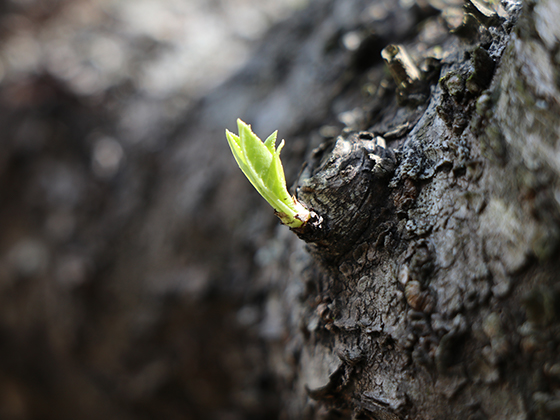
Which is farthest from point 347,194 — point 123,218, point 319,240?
point 123,218

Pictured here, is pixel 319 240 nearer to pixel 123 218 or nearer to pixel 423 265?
pixel 423 265

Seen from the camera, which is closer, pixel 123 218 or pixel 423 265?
pixel 423 265

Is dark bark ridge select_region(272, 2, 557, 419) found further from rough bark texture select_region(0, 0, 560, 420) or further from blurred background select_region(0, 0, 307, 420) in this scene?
blurred background select_region(0, 0, 307, 420)

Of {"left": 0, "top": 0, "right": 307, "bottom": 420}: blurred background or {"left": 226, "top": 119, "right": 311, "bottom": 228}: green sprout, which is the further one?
{"left": 0, "top": 0, "right": 307, "bottom": 420}: blurred background

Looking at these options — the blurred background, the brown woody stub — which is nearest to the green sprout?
the brown woody stub

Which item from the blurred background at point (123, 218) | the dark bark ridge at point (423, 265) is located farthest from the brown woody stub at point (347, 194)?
the blurred background at point (123, 218)

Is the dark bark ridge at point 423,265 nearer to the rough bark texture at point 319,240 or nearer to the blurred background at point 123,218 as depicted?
the rough bark texture at point 319,240

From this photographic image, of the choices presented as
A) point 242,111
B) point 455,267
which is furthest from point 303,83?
point 455,267

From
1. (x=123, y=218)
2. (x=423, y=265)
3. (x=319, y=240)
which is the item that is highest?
(x=123, y=218)

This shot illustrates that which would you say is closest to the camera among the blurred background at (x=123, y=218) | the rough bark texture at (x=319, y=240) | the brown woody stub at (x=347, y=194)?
the rough bark texture at (x=319, y=240)
